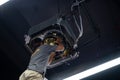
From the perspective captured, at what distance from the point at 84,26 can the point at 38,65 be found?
154 centimetres

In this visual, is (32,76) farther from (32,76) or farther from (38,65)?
(38,65)

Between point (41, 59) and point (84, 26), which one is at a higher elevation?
point (41, 59)

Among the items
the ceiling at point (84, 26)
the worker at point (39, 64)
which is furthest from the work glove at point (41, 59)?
the ceiling at point (84, 26)

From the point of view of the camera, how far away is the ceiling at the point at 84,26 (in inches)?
125

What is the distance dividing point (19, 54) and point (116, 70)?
1.31m

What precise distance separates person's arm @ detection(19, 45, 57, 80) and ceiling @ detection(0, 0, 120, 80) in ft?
3.96

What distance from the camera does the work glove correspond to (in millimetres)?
1800

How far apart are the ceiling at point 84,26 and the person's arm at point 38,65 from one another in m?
1.21

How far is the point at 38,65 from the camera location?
5.95 feet

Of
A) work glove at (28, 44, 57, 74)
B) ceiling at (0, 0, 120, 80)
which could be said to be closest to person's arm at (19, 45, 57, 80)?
work glove at (28, 44, 57, 74)

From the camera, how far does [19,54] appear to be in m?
3.68

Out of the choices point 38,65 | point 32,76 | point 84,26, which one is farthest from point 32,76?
point 84,26

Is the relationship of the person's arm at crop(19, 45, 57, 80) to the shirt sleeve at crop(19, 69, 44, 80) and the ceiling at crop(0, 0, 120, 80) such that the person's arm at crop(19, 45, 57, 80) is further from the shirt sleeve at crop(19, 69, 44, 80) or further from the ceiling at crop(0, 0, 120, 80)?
the ceiling at crop(0, 0, 120, 80)

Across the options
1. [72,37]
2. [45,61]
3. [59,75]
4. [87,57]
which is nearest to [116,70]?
[87,57]
